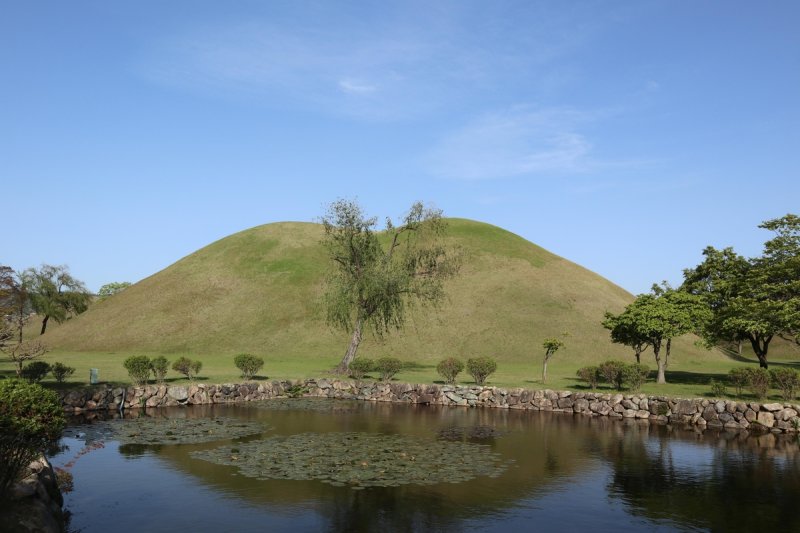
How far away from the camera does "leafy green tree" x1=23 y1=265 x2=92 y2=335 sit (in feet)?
330

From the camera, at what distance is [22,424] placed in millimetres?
12820

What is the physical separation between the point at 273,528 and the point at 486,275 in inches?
3206

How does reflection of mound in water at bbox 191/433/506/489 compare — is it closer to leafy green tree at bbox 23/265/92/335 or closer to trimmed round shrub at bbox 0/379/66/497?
trimmed round shrub at bbox 0/379/66/497

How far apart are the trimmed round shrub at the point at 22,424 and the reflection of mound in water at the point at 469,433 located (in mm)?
16557

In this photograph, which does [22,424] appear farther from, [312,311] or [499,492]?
[312,311]

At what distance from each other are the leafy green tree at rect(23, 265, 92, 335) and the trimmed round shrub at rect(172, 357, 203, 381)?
73340 mm

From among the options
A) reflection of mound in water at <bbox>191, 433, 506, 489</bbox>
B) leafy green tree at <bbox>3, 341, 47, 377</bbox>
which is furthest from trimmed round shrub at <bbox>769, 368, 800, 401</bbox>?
leafy green tree at <bbox>3, 341, 47, 377</bbox>

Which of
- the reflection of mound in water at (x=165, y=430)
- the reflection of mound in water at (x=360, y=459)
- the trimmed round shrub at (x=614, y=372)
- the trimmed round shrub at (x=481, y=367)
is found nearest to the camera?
the reflection of mound in water at (x=360, y=459)

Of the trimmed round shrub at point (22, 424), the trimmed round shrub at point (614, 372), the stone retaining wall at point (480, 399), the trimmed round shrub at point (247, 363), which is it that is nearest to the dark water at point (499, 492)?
the trimmed round shrub at point (22, 424)

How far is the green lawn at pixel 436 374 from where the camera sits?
4084 cm

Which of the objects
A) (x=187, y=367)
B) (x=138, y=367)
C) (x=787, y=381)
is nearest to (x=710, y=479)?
(x=787, y=381)

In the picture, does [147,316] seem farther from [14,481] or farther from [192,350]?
[14,481]

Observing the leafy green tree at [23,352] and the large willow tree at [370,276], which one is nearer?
the leafy green tree at [23,352]

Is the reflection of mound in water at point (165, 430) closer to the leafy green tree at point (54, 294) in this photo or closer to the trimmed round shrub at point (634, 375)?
the trimmed round shrub at point (634, 375)
